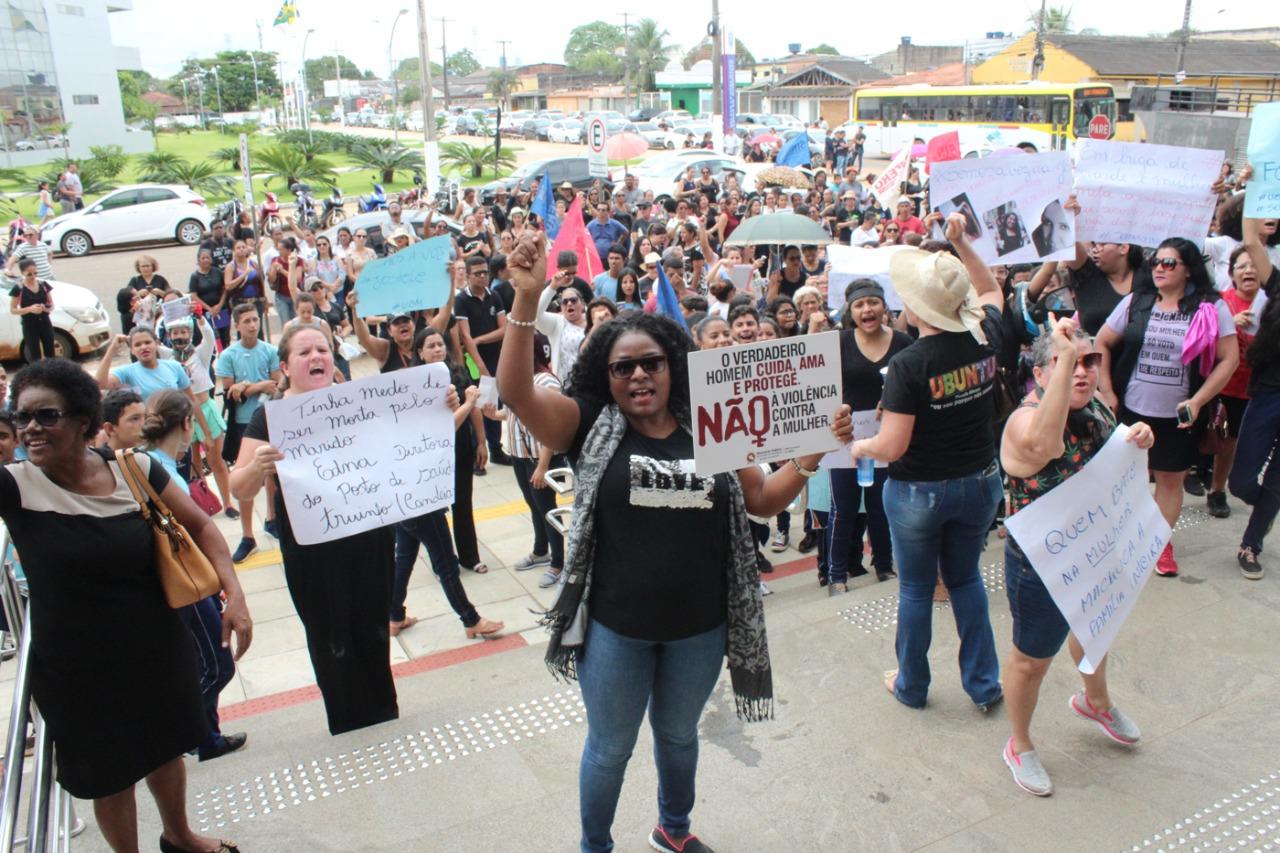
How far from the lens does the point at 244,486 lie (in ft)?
12.6

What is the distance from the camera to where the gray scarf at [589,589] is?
286 centimetres

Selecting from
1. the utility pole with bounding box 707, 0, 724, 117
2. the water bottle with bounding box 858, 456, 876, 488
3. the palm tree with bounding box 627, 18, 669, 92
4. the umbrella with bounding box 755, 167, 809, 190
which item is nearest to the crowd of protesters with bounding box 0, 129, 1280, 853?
the water bottle with bounding box 858, 456, 876, 488

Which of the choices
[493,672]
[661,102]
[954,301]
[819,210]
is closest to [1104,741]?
[954,301]

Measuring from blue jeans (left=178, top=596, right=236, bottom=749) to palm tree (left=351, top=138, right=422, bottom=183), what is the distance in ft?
116

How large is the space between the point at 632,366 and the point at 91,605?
68.7 inches

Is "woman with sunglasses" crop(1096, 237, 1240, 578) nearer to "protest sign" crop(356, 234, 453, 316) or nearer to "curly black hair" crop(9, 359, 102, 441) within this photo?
"protest sign" crop(356, 234, 453, 316)

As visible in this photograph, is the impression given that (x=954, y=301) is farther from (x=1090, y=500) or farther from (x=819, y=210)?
(x=819, y=210)

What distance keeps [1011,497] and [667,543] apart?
150 cm

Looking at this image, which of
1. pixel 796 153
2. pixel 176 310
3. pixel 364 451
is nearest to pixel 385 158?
pixel 796 153

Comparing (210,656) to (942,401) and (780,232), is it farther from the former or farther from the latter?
(780,232)

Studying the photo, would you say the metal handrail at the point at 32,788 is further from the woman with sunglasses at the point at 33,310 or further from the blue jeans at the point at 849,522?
the woman with sunglasses at the point at 33,310

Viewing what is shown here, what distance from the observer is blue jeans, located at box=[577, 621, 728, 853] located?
293 cm

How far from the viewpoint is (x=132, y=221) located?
23953mm

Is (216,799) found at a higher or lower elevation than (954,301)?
lower
